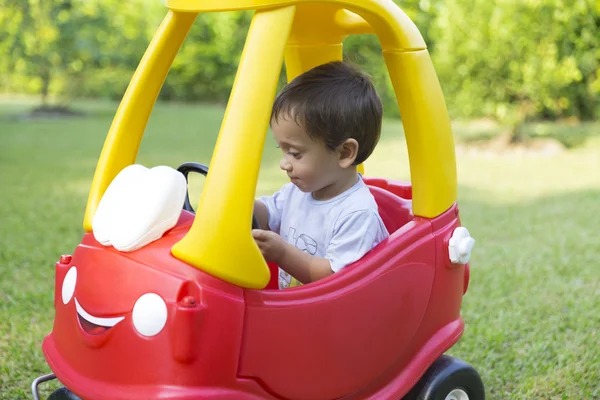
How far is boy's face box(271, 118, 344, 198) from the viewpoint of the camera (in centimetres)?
164

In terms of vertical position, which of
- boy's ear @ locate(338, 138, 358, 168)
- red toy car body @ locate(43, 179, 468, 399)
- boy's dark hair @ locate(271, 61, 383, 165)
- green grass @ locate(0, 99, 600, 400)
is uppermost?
boy's dark hair @ locate(271, 61, 383, 165)

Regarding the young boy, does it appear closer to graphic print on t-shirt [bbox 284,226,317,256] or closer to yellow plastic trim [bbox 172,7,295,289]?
graphic print on t-shirt [bbox 284,226,317,256]

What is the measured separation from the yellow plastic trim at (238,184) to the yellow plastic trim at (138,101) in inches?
14.5

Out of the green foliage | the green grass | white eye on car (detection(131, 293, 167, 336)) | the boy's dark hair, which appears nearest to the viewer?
white eye on car (detection(131, 293, 167, 336))

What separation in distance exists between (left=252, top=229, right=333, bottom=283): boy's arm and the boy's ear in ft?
0.75

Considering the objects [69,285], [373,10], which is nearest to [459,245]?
[373,10]

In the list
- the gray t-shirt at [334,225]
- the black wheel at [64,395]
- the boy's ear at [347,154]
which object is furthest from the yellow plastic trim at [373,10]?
the black wheel at [64,395]

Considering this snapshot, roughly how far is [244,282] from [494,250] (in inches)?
94.8

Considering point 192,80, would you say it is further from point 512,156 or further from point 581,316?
point 581,316

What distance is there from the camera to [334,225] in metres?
1.68

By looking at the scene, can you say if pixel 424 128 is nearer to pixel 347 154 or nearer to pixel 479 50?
pixel 347 154

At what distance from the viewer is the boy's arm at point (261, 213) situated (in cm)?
191

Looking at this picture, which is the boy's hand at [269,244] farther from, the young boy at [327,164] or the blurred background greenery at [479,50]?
the blurred background greenery at [479,50]

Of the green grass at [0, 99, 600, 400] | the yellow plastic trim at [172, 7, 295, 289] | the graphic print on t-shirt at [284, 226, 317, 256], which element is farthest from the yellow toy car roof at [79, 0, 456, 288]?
the green grass at [0, 99, 600, 400]
